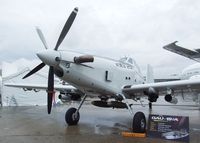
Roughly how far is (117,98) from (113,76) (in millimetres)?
1053

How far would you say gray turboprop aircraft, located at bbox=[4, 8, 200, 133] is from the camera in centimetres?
991

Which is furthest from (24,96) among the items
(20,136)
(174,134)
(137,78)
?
(174,134)

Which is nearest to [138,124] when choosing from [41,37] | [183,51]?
[41,37]

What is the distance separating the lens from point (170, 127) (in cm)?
875

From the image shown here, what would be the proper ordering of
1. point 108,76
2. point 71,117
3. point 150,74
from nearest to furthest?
point 108,76 → point 71,117 → point 150,74

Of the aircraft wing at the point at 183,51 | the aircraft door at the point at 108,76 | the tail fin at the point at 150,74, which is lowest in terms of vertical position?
the aircraft door at the point at 108,76

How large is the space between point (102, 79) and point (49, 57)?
2.69 meters

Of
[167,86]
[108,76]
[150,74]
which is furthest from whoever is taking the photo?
[150,74]

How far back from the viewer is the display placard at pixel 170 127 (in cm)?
855

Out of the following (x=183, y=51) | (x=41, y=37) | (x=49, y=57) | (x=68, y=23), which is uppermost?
(x=183, y=51)

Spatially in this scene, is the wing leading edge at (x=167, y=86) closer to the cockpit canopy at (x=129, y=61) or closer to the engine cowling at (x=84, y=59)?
the cockpit canopy at (x=129, y=61)

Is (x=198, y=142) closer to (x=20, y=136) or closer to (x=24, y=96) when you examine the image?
(x=20, y=136)

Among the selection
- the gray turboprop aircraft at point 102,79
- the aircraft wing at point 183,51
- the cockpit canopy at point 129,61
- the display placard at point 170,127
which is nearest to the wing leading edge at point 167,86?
the gray turboprop aircraft at point 102,79

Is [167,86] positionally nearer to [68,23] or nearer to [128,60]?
[128,60]
